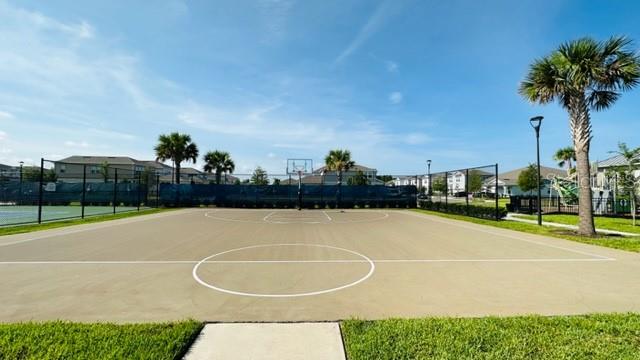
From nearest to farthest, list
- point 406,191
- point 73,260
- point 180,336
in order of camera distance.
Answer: point 180,336 → point 73,260 → point 406,191

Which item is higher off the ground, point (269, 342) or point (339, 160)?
point (339, 160)

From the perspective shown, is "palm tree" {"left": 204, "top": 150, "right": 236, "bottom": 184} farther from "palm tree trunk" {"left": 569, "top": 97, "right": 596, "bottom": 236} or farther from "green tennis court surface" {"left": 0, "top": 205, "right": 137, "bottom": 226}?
"palm tree trunk" {"left": 569, "top": 97, "right": 596, "bottom": 236}

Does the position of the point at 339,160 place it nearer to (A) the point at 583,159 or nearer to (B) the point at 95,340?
(A) the point at 583,159

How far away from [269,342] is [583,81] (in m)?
12.3

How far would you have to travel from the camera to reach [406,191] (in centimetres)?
2511

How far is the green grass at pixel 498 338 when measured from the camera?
2.53m

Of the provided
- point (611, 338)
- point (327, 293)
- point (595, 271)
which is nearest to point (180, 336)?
point (327, 293)

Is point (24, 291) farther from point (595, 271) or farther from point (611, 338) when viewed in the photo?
point (595, 271)

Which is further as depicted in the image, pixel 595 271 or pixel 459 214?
pixel 459 214

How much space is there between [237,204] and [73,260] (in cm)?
1772

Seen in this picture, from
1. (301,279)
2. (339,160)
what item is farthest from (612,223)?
(339,160)

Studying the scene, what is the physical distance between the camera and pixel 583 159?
387 inches

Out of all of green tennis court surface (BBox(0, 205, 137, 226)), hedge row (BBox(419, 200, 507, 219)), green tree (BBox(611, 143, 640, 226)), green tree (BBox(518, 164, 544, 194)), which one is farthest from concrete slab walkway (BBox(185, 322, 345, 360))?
green tree (BBox(518, 164, 544, 194))

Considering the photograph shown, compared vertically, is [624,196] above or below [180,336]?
above
